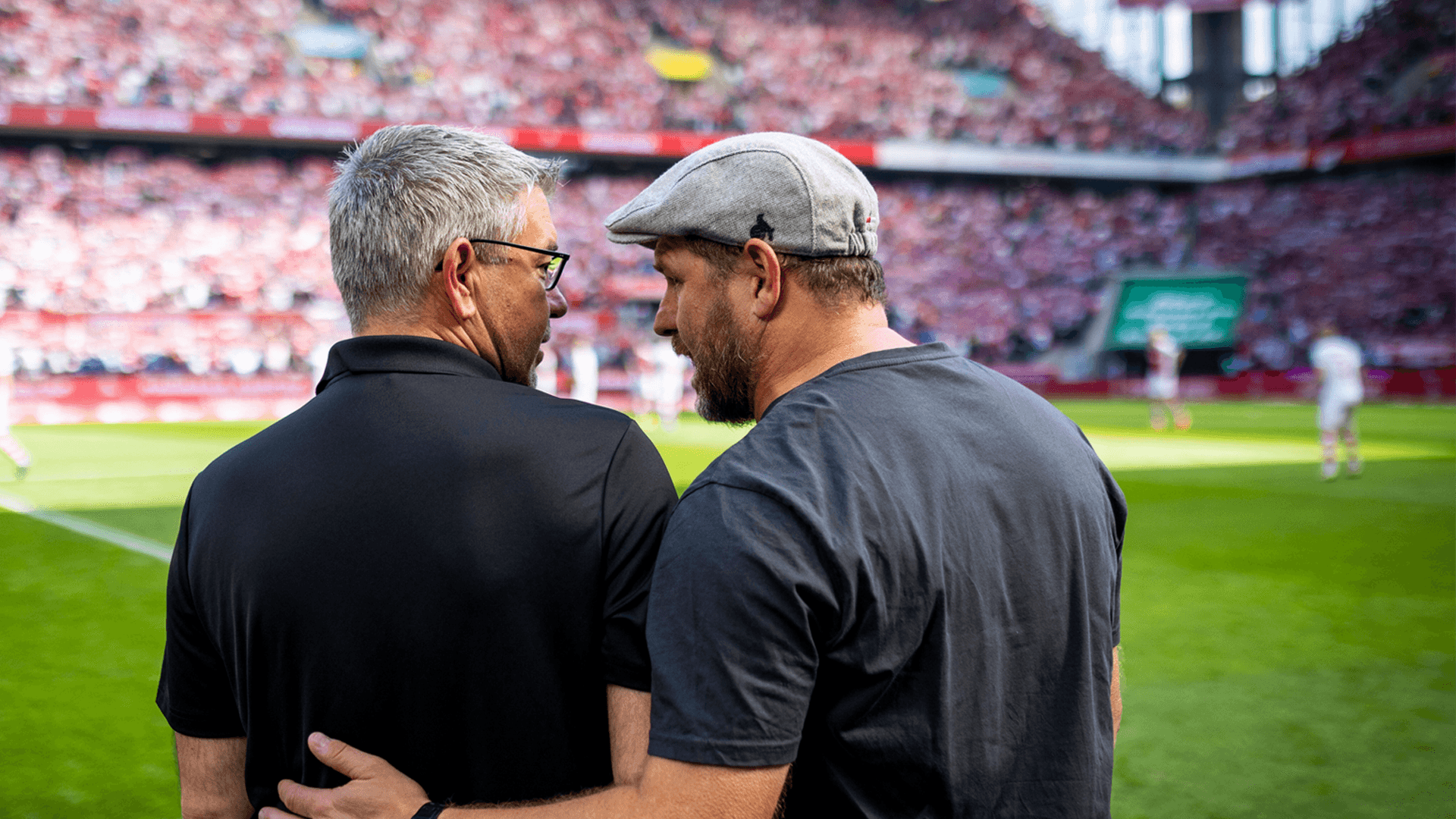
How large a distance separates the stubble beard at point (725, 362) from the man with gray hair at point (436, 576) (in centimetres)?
17

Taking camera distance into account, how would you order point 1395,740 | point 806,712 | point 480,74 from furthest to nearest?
point 480,74, point 1395,740, point 806,712

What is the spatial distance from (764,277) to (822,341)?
13 cm

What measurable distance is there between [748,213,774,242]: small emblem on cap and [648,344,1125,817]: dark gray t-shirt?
210mm

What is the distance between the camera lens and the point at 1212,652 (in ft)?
20.2

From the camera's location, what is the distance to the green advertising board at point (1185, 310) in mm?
33594

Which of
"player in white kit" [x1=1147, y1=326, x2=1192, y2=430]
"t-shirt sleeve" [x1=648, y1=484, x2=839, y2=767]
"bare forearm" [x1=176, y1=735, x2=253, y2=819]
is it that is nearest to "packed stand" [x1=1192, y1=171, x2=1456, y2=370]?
"player in white kit" [x1=1147, y1=326, x2=1192, y2=430]

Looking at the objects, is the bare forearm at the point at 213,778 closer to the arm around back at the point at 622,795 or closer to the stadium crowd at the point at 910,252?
the arm around back at the point at 622,795

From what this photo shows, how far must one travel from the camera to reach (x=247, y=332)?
29.2 metres

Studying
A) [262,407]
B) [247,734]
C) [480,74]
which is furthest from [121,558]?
[480,74]

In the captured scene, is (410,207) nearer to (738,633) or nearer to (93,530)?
(738,633)

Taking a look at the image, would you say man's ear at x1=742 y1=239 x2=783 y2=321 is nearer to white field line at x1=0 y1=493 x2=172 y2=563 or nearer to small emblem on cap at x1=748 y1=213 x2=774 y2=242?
small emblem on cap at x1=748 y1=213 x2=774 y2=242

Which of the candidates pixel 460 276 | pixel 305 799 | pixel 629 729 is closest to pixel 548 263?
pixel 460 276

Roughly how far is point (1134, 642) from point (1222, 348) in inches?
1215

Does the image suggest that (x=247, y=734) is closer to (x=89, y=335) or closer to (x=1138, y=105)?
(x=89, y=335)
